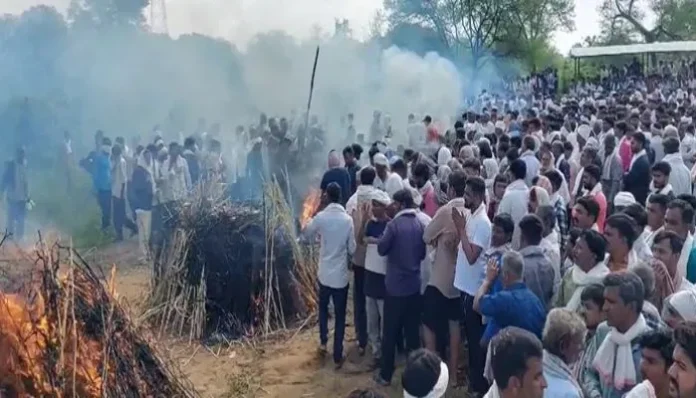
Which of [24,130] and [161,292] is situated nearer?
[161,292]

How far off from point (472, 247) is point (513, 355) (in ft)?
10.3

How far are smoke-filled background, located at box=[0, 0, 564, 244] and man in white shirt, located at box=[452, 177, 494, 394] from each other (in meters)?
10.2

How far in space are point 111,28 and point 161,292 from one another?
17122 millimetres

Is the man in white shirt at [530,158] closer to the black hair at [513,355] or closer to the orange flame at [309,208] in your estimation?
the orange flame at [309,208]

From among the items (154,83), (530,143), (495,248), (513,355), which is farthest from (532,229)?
(154,83)

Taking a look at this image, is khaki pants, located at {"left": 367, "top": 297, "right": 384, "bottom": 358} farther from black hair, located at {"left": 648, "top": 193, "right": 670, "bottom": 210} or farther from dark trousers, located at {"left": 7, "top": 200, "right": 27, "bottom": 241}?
dark trousers, located at {"left": 7, "top": 200, "right": 27, "bottom": 241}

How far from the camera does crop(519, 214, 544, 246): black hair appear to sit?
600cm

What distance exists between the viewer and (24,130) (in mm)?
19688

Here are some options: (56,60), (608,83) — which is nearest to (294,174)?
(56,60)

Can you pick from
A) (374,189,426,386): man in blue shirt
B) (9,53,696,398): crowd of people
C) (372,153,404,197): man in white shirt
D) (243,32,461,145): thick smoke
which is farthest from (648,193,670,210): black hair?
(243,32,461,145): thick smoke

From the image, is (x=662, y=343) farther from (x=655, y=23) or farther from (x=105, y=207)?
(x=655, y=23)

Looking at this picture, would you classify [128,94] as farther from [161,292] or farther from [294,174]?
[161,292]

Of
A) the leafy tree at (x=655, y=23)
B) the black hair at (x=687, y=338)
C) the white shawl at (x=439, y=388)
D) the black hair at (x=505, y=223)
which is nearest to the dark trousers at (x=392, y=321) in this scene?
the black hair at (x=505, y=223)

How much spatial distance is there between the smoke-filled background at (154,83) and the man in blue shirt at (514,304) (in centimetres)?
1168
